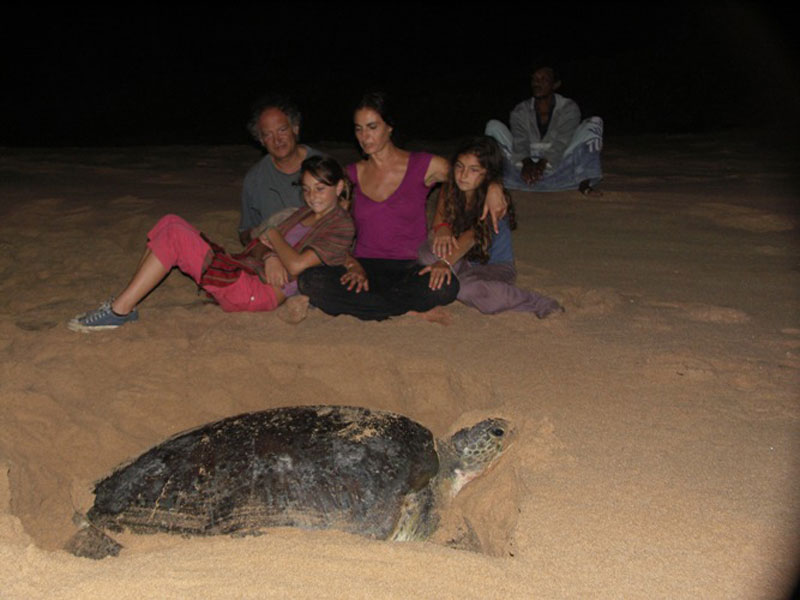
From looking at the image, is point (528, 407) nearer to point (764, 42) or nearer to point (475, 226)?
point (475, 226)

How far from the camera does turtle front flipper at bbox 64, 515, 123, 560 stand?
1.74m

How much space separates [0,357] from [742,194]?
4.67 meters

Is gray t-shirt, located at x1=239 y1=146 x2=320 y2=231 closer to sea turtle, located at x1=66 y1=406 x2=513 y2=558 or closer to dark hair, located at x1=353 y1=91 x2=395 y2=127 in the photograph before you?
dark hair, located at x1=353 y1=91 x2=395 y2=127

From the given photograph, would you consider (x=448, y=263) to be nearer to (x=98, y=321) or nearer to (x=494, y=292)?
(x=494, y=292)

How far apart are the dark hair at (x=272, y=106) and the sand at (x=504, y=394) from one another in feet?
2.82

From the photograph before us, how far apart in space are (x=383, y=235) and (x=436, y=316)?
1.56ft

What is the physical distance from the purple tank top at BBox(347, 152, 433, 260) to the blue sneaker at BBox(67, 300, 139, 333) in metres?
1.11

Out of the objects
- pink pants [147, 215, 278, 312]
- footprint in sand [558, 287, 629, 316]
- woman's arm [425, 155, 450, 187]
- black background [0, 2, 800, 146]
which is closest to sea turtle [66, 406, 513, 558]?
pink pants [147, 215, 278, 312]

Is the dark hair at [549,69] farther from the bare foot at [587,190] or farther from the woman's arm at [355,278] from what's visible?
the woman's arm at [355,278]

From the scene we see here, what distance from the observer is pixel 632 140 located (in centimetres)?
776

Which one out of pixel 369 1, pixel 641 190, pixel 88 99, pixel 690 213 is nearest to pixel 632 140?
pixel 641 190

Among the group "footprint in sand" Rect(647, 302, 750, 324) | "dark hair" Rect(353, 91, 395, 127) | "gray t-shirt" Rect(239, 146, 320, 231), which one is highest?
"dark hair" Rect(353, 91, 395, 127)

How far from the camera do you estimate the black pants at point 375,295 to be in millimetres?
2852

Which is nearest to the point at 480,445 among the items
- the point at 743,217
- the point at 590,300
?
the point at 590,300
